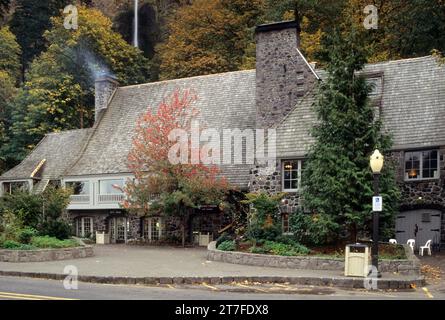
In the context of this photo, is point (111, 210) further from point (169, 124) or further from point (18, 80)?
point (18, 80)

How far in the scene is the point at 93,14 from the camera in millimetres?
57906

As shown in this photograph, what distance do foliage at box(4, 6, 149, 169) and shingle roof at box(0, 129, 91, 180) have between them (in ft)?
21.8

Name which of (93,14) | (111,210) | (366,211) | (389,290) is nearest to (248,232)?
(366,211)

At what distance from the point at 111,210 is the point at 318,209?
682 inches

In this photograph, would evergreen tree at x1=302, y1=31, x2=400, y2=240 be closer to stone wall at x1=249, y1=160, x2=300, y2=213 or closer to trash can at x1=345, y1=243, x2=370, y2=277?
trash can at x1=345, y1=243, x2=370, y2=277

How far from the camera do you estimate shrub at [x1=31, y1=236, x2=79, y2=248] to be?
2373 cm

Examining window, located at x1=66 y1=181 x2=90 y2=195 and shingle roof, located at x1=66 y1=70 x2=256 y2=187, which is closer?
shingle roof, located at x1=66 y1=70 x2=256 y2=187

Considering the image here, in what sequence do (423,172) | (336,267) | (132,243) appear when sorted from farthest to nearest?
(132,243) → (423,172) → (336,267)

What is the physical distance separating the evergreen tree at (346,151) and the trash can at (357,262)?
381 centimetres

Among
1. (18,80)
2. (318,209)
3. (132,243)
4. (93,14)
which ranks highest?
(93,14)

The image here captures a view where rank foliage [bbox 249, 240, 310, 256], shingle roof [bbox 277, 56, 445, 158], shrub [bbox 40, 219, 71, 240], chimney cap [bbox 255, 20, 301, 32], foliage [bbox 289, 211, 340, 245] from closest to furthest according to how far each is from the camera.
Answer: foliage [bbox 249, 240, 310, 256] < foliage [bbox 289, 211, 340, 245] < shrub [bbox 40, 219, 71, 240] < shingle roof [bbox 277, 56, 445, 158] < chimney cap [bbox 255, 20, 301, 32]

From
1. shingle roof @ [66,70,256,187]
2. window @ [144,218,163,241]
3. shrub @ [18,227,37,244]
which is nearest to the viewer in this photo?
shrub @ [18,227,37,244]

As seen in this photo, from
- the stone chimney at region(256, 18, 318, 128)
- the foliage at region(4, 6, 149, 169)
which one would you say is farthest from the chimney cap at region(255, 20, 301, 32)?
the foliage at region(4, 6, 149, 169)

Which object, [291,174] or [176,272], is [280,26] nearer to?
[291,174]
